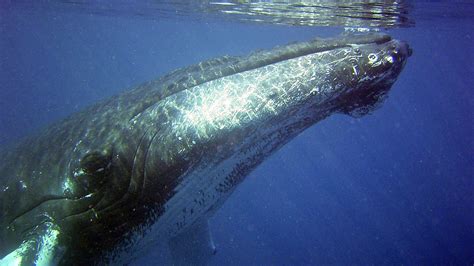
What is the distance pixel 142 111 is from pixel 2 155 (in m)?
2.62

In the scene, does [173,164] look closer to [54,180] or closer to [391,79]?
[54,180]

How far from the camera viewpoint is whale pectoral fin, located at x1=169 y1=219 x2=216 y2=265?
21.3 feet

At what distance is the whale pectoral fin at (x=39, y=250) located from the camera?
3.43 m

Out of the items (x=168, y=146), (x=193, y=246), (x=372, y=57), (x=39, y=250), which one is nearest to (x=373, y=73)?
(x=372, y=57)

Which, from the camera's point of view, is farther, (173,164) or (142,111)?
(142,111)

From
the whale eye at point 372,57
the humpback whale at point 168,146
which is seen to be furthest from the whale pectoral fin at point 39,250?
the whale eye at point 372,57

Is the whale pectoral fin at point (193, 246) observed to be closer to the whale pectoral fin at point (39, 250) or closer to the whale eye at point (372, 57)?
the whale pectoral fin at point (39, 250)

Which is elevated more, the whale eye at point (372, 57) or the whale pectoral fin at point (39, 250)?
the whale eye at point (372, 57)

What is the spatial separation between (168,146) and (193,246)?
11.3ft

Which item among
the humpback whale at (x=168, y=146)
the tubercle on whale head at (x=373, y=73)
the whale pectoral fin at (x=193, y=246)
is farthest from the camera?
the whale pectoral fin at (x=193, y=246)

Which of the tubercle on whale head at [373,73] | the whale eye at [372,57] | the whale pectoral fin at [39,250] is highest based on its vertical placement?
the whale eye at [372,57]

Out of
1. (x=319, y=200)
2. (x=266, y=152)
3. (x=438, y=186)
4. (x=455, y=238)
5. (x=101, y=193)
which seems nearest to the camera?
(x=101, y=193)

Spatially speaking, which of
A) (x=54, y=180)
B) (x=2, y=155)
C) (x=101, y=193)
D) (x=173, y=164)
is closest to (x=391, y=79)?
(x=173, y=164)

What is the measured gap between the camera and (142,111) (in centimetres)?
426
